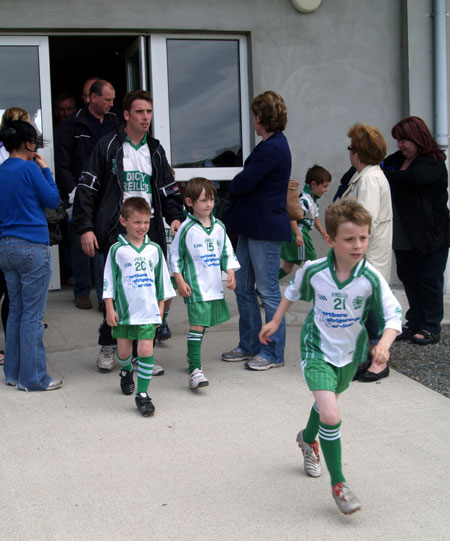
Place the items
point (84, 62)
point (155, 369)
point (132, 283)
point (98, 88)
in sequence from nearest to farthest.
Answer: point (132, 283) → point (155, 369) → point (98, 88) → point (84, 62)

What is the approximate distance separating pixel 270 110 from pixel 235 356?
1.89 metres

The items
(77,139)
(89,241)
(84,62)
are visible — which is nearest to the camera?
(89,241)

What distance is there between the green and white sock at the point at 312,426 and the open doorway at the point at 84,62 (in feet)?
21.5

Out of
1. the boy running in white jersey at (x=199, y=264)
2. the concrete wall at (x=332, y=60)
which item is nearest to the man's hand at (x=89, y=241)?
the boy running in white jersey at (x=199, y=264)

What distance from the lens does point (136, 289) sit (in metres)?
4.44

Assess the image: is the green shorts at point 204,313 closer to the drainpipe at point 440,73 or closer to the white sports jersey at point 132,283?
the white sports jersey at point 132,283

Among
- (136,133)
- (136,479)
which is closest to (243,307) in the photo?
(136,133)

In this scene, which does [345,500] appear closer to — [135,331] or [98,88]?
[135,331]

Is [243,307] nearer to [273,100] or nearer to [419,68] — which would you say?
[273,100]

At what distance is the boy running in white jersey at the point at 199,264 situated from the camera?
4855 mm

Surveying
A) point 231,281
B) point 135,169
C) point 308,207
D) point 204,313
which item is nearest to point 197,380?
point 204,313

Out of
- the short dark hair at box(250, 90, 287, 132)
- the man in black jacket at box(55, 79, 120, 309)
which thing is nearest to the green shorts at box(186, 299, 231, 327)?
the short dark hair at box(250, 90, 287, 132)

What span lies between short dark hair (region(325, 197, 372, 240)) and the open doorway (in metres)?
6.27

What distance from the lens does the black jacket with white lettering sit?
5.02m
